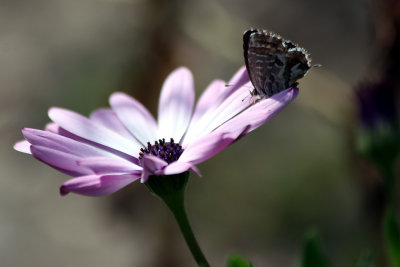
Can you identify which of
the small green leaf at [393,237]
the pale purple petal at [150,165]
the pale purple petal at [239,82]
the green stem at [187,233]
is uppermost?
the pale purple petal at [239,82]

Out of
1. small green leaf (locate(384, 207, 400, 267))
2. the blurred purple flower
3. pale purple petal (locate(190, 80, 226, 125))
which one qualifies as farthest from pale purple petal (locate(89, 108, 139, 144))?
small green leaf (locate(384, 207, 400, 267))

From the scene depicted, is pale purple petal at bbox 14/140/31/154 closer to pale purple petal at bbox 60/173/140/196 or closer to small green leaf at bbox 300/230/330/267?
pale purple petal at bbox 60/173/140/196

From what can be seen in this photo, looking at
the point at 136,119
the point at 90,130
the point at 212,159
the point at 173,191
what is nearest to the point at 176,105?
the point at 136,119

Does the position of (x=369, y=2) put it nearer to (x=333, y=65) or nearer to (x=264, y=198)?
(x=264, y=198)

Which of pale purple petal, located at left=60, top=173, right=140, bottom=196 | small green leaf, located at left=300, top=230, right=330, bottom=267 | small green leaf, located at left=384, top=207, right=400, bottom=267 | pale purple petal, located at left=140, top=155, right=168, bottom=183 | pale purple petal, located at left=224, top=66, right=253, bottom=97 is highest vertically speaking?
pale purple petal, located at left=224, top=66, right=253, bottom=97

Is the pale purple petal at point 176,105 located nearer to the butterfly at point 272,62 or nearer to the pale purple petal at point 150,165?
the butterfly at point 272,62

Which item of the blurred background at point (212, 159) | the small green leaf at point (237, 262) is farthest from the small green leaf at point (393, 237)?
the blurred background at point (212, 159)
